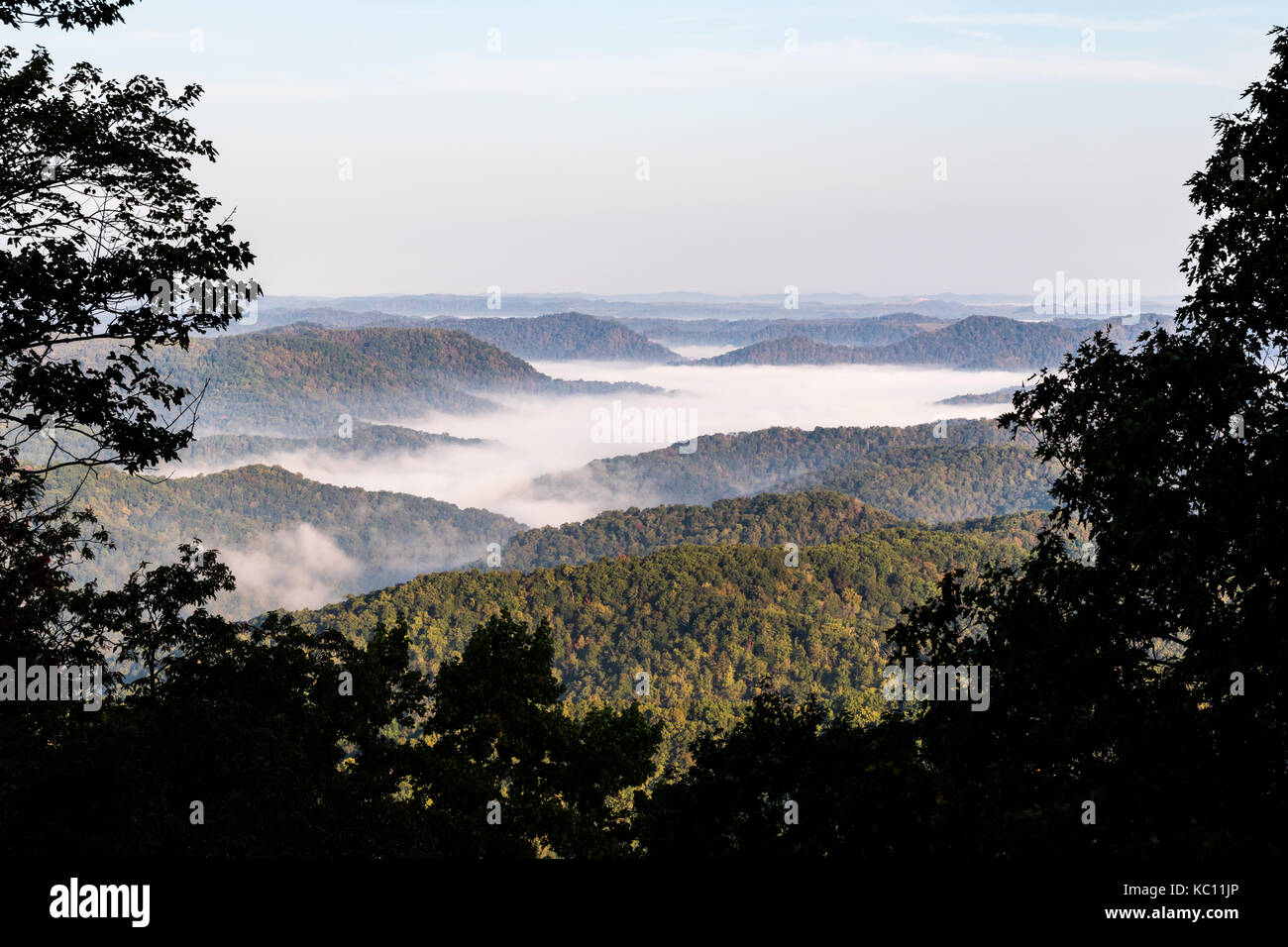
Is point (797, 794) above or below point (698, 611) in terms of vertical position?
above

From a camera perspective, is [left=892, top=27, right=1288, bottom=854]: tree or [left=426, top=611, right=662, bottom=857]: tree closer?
[left=892, top=27, right=1288, bottom=854]: tree

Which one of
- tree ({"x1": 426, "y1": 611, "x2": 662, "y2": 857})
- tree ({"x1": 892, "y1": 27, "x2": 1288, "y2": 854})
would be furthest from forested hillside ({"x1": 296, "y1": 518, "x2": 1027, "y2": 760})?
tree ({"x1": 892, "y1": 27, "x2": 1288, "y2": 854})

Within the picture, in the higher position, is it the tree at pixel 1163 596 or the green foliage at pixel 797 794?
the tree at pixel 1163 596

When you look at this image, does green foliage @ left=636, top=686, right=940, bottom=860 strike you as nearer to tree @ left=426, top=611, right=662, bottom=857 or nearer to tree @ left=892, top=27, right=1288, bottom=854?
tree @ left=892, top=27, right=1288, bottom=854

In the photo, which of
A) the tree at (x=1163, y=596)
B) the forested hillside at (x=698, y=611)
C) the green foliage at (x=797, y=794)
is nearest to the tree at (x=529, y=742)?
the green foliage at (x=797, y=794)

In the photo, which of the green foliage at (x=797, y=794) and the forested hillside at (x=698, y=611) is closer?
the green foliage at (x=797, y=794)

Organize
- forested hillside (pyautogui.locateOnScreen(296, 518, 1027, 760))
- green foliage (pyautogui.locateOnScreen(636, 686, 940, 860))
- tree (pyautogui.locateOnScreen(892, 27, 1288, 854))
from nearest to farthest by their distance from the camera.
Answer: tree (pyautogui.locateOnScreen(892, 27, 1288, 854)), green foliage (pyautogui.locateOnScreen(636, 686, 940, 860)), forested hillside (pyautogui.locateOnScreen(296, 518, 1027, 760))

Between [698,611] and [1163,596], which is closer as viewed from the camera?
[1163,596]

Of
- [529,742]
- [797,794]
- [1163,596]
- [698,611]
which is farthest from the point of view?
[698,611]

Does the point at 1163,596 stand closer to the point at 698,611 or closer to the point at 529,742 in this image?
the point at 529,742

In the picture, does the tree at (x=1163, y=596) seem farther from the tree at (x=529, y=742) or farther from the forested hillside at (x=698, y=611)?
the forested hillside at (x=698, y=611)

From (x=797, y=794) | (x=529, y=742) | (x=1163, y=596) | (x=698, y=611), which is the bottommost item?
(x=698, y=611)

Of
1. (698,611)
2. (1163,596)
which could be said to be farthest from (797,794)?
(698,611)
